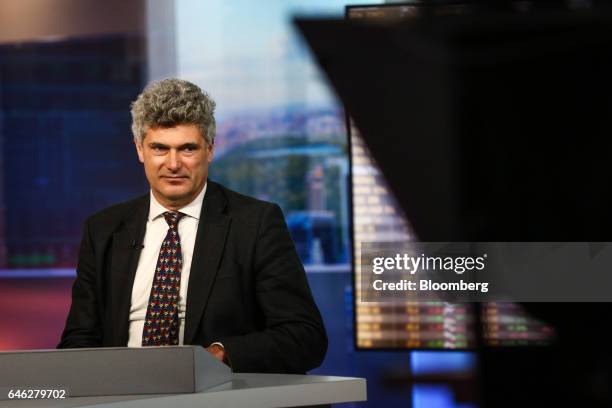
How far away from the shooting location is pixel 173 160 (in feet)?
8.13

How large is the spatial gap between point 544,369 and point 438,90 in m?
1.06

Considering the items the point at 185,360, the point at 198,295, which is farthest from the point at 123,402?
the point at 198,295

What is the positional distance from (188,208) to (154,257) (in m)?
0.15

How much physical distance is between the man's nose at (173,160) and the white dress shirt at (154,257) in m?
0.14

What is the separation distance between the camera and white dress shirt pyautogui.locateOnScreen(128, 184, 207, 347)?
2.52 metres

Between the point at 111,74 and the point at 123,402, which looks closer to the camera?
the point at 123,402

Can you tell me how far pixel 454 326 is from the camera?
3.73m

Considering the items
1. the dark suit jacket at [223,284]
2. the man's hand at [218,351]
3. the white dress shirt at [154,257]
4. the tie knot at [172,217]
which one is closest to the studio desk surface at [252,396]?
the man's hand at [218,351]

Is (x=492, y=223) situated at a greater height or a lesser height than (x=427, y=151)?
lesser

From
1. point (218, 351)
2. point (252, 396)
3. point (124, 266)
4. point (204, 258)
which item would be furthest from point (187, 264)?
point (252, 396)

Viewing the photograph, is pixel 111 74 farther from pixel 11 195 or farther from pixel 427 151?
pixel 427 151

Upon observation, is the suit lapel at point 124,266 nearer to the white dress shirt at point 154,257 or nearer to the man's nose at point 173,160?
the white dress shirt at point 154,257

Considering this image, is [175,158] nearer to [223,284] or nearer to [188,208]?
[188,208]

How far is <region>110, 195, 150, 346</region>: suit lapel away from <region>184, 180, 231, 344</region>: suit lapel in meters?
0.17
